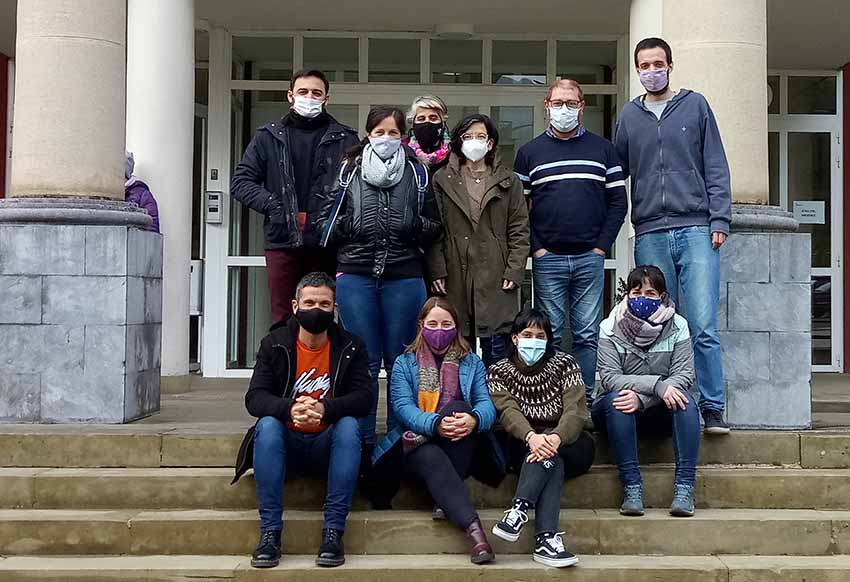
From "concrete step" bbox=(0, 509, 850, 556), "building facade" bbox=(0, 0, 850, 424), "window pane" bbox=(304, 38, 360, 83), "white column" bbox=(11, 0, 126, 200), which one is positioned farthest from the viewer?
"window pane" bbox=(304, 38, 360, 83)

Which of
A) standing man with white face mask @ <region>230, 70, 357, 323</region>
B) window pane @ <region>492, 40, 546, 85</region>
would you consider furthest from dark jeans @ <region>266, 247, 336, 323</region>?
window pane @ <region>492, 40, 546, 85</region>

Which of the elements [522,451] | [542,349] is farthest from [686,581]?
[542,349]

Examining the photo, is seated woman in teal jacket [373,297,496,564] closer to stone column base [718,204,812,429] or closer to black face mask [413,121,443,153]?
black face mask [413,121,443,153]

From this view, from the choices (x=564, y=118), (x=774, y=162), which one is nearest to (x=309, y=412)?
(x=564, y=118)

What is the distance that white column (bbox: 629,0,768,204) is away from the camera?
6.23 meters

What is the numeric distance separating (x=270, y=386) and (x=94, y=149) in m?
2.21

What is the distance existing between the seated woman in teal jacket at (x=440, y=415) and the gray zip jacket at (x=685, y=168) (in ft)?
4.67

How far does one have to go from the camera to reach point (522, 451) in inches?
204

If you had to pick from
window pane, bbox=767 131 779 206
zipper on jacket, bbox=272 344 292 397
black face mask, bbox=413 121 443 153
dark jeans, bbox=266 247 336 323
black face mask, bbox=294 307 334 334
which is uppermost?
window pane, bbox=767 131 779 206

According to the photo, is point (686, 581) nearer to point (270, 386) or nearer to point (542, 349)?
→ point (542, 349)

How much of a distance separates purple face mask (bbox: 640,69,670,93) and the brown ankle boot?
104 inches

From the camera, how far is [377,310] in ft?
18.1

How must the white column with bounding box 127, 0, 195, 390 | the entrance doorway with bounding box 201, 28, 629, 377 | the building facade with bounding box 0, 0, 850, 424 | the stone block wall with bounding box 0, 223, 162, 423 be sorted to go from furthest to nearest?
the entrance doorway with bounding box 201, 28, 629, 377 < the building facade with bounding box 0, 0, 850, 424 < the white column with bounding box 127, 0, 195, 390 < the stone block wall with bounding box 0, 223, 162, 423

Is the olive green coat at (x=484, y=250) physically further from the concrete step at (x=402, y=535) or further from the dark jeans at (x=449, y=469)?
the concrete step at (x=402, y=535)
